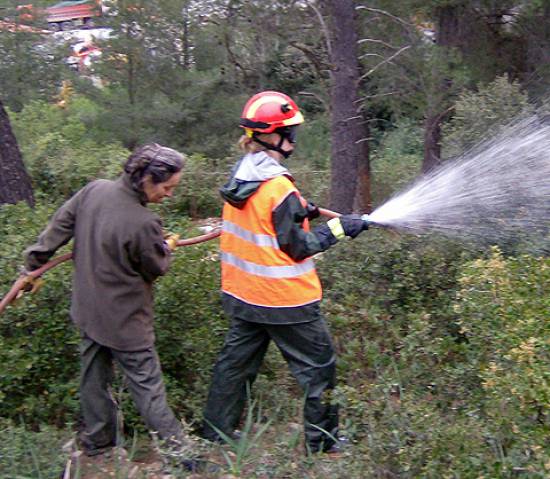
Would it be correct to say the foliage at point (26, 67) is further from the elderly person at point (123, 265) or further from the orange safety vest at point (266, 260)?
the orange safety vest at point (266, 260)

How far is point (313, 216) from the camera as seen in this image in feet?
15.1

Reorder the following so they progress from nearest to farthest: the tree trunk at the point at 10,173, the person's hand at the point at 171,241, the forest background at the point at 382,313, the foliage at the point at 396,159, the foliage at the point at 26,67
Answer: the forest background at the point at 382,313
the person's hand at the point at 171,241
the tree trunk at the point at 10,173
the foliage at the point at 396,159
the foliage at the point at 26,67

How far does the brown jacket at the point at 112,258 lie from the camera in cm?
417

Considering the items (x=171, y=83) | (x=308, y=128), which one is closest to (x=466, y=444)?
(x=308, y=128)

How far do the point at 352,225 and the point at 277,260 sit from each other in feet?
1.43

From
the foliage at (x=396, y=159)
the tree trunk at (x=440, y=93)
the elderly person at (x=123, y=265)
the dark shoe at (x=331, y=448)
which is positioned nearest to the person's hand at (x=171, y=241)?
the elderly person at (x=123, y=265)

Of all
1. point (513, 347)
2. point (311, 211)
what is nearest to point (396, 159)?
point (311, 211)

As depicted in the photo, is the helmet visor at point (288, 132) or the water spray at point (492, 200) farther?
the water spray at point (492, 200)

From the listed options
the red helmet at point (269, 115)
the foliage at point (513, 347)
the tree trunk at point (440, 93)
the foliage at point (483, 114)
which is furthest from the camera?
the tree trunk at point (440, 93)

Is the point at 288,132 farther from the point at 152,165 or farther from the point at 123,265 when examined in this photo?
the point at 123,265

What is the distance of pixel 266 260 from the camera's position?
4.30 m

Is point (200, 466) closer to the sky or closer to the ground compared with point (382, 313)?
closer to the ground

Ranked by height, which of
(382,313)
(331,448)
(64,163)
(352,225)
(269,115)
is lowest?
(331,448)

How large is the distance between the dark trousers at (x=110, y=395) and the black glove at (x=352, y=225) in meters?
1.20
